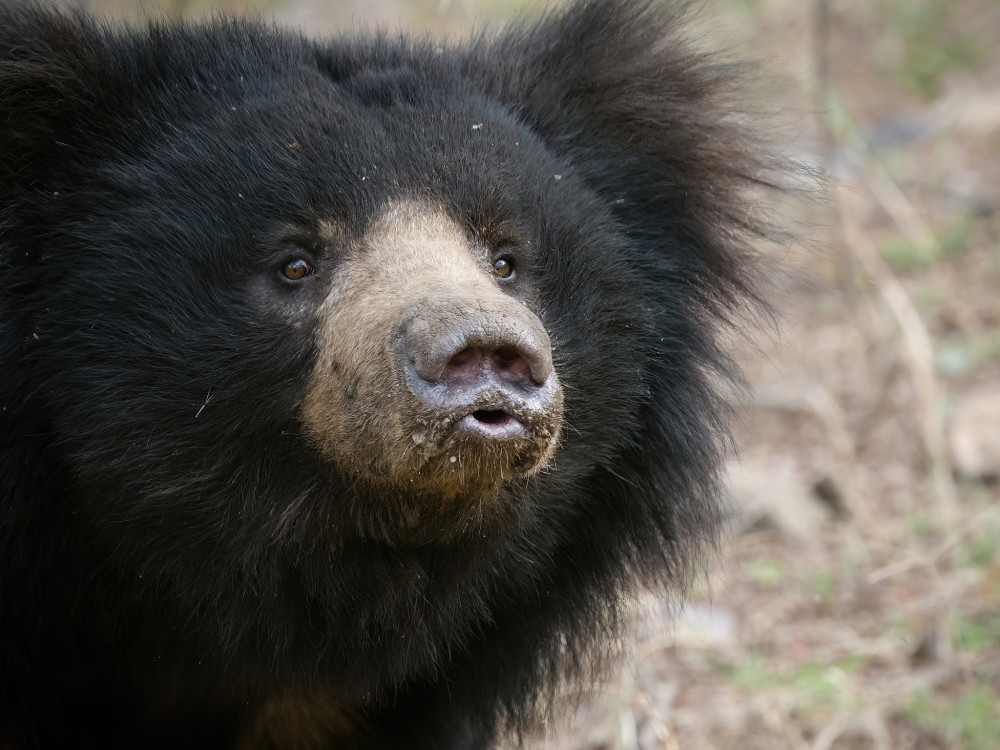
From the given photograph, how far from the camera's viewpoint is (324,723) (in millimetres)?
3680

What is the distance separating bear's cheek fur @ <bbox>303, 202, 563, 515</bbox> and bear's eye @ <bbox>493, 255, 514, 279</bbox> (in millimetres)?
131

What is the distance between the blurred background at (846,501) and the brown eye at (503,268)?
36.2 inches

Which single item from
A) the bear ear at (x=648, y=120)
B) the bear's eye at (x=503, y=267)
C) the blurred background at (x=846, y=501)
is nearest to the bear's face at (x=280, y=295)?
the bear's eye at (x=503, y=267)

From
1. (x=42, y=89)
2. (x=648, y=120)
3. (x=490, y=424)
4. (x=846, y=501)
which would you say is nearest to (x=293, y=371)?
(x=490, y=424)

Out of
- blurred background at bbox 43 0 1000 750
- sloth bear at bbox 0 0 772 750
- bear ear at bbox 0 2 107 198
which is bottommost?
blurred background at bbox 43 0 1000 750

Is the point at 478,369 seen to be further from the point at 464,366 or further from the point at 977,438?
the point at 977,438

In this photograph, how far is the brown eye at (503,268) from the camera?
Answer: 10.6 feet

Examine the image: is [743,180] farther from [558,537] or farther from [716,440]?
[558,537]

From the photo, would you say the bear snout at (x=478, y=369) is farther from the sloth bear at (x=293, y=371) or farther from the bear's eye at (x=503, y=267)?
the bear's eye at (x=503, y=267)

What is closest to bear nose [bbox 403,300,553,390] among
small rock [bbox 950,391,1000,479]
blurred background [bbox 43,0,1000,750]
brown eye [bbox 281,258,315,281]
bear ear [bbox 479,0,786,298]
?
brown eye [bbox 281,258,315,281]

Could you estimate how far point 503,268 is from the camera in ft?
10.7

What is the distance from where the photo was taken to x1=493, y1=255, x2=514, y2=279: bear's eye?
325 centimetres

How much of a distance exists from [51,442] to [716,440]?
1895mm

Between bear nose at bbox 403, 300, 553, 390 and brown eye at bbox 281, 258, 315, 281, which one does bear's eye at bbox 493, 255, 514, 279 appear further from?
bear nose at bbox 403, 300, 553, 390
